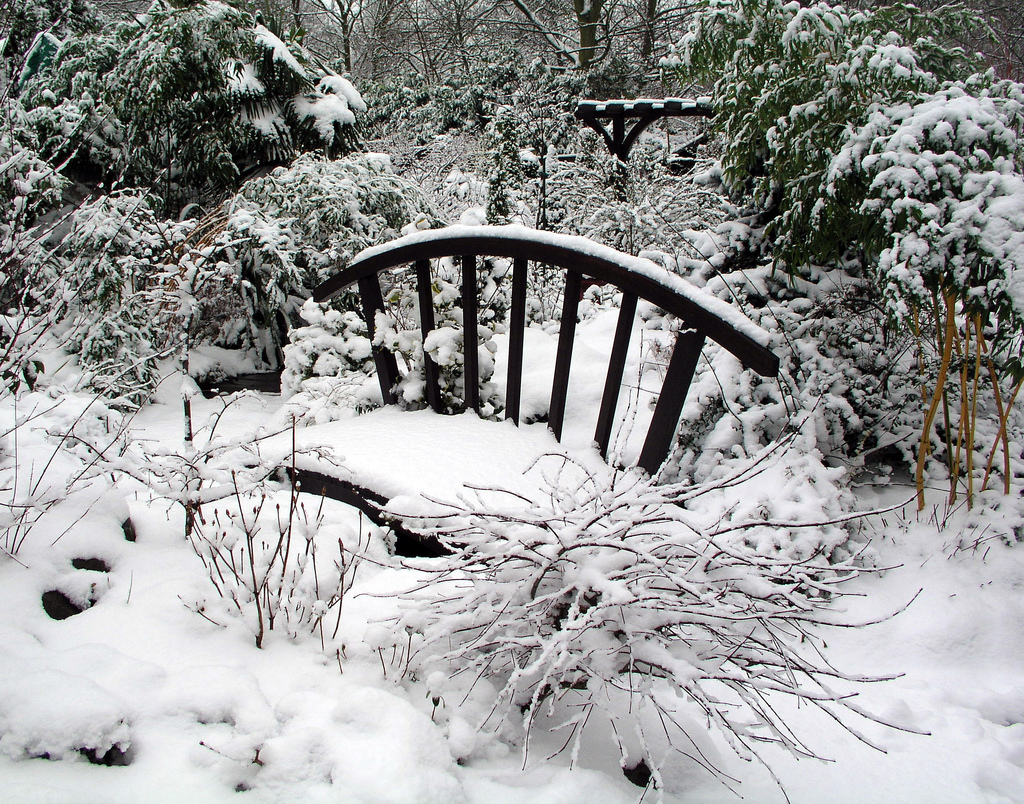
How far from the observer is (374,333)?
3.19 metres

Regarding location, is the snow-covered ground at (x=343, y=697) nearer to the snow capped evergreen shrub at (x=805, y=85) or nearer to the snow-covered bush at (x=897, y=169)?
the snow-covered bush at (x=897, y=169)

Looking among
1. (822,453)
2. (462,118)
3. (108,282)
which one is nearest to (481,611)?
(822,453)

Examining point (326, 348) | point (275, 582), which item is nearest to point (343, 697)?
point (275, 582)

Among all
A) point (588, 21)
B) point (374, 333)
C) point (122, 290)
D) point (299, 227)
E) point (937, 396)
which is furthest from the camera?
point (588, 21)

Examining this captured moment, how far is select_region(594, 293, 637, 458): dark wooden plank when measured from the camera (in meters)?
2.48

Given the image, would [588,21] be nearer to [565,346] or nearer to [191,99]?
[191,99]

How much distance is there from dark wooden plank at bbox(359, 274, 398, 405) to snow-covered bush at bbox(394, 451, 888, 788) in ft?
6.60

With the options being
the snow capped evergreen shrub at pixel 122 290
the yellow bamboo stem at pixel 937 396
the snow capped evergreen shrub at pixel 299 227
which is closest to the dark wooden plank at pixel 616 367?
the yellow bamboo stem at pixel 937 396

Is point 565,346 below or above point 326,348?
above

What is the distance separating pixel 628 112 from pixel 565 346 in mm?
5170

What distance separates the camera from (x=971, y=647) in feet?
6.19

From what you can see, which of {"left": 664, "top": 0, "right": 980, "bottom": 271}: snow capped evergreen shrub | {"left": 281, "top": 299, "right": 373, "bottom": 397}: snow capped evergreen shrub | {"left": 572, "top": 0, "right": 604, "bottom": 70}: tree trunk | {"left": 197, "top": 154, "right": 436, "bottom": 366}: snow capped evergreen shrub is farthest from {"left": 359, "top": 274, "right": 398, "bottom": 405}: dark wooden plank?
{"left": 572, "top": 0, "right": 604, "bottom": 70}: tree trunk

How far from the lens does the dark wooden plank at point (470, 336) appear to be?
9.58ft

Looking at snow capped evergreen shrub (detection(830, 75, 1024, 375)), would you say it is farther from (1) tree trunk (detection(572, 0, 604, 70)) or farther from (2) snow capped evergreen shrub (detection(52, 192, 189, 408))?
(1) tree trunk (detection(572, 0, 604, 70))
